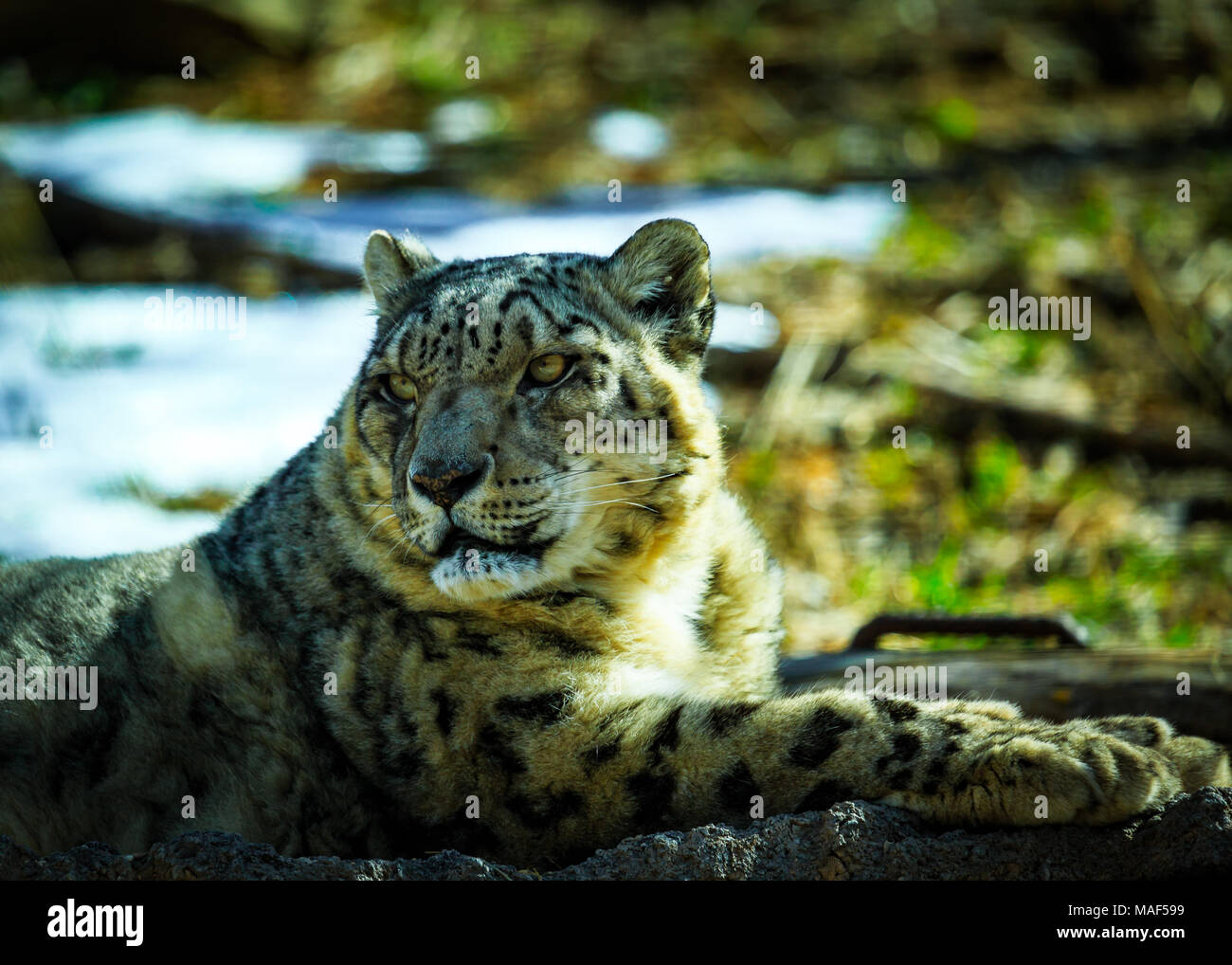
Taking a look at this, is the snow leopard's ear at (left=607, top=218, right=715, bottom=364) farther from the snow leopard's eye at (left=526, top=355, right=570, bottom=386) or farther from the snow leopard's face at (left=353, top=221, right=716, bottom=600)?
the snow leopard's eye at (left=526, top=355, right=570, bottom=386)

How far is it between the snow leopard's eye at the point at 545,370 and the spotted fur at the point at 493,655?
3cm

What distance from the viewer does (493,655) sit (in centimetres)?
464

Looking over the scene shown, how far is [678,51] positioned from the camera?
16.7m

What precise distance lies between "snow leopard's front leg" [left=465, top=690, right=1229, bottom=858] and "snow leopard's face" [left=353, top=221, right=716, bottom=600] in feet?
2.02

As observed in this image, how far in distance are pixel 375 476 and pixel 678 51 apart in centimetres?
1306

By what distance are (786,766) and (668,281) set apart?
2.18 metres

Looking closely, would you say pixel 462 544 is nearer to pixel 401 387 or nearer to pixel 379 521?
pixel 379 521

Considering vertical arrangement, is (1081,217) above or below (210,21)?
below

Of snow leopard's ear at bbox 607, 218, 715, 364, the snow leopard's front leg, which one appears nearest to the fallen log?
the snow leopard's front leg

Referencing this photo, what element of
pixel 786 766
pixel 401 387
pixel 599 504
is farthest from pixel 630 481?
pixel 786 766

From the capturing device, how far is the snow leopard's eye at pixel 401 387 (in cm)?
498

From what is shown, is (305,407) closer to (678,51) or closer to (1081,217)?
(1081,217)

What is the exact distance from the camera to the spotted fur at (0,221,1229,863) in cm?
424
